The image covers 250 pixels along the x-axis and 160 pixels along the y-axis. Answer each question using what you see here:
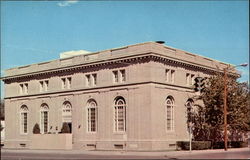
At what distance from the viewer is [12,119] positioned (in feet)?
209

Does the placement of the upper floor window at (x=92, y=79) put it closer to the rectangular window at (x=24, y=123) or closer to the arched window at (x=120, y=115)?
the arched window at (x=120, y=115)

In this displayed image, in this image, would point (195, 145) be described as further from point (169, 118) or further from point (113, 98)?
point (113, 98)

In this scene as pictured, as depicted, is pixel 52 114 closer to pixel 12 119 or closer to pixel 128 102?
pixel 12 119

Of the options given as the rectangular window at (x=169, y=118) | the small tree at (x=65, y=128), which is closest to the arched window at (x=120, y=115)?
the rectangular window at (x=169, y=118)

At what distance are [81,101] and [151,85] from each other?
1135 centimetres

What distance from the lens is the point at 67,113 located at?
5631cm

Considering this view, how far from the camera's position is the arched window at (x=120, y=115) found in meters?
49.4

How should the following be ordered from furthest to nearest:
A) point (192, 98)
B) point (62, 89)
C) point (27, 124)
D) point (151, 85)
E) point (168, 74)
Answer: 1. point (27, 124)
2. point (62, 89)
3. point (192, 98)
4. point (168, 74)
5. point (151, 85)

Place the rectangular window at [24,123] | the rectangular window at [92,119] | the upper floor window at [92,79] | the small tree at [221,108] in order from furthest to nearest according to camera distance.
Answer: the rectangular window at [24,123] < the upper floor window at [92,79] < the rectangular window at [92,119] < the small tree at [221,108]

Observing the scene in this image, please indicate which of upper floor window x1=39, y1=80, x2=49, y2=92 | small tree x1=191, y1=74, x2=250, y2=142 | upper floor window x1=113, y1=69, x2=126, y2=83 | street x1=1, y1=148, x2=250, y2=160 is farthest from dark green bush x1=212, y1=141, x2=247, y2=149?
upper floor window x1=39, y1=80, x2=49, y2=92

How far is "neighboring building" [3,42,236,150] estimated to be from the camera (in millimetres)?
47312

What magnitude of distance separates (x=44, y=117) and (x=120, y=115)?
14294mm

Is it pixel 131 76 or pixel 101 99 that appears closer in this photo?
pixel 131 76

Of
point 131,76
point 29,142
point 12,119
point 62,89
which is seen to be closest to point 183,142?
point 131,76
